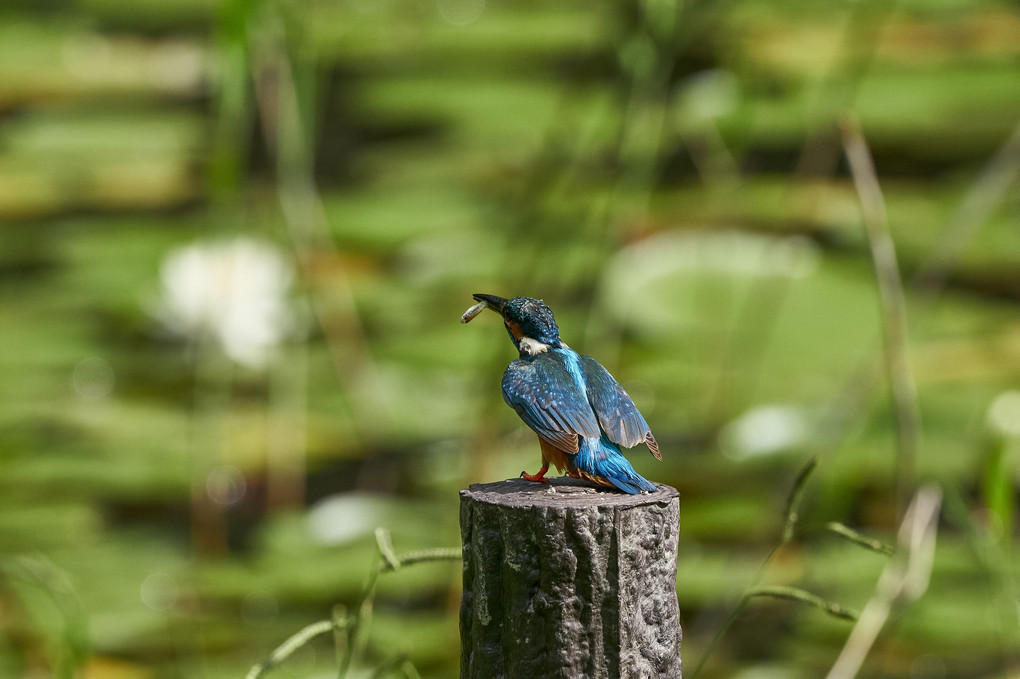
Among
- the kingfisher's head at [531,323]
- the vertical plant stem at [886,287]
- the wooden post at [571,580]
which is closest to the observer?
the wooden post at [571,580]

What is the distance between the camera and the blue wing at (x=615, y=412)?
2.36 feet

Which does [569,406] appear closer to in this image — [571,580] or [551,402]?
[551,402]

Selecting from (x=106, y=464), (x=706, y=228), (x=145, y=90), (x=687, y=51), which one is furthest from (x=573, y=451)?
(x=145, y=90)

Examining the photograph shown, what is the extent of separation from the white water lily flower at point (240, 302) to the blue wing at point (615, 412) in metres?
1.48

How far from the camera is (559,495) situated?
2.29 feet

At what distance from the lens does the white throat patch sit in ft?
2.55

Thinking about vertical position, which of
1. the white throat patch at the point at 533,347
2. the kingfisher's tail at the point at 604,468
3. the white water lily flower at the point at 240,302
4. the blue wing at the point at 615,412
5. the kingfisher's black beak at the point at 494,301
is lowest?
the kingfisher's tail at the point at 604,468

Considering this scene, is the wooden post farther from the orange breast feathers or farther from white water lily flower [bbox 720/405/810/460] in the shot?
white water lily flower [bbox 720/405/810/460]

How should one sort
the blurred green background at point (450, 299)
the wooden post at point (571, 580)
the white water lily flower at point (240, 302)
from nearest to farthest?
the wooden post at point (571, 580), the blurred green background at point (450, 299), the white water lily flower at point (240, 302)

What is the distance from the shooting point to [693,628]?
5.19 ft

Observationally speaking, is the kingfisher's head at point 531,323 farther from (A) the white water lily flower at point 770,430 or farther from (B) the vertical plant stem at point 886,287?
(A) the white water lily flower at point 770,430

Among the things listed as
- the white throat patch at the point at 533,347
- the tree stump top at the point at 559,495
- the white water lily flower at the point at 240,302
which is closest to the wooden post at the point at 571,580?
the tree stump top at the point at 559,495

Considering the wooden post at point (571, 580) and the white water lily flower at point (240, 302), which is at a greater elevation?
the white water lily flower at point (240, 302)

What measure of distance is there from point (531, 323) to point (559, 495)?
140mm
